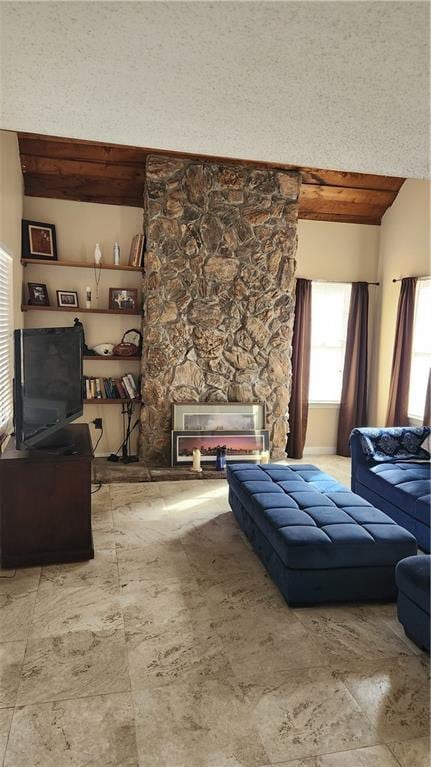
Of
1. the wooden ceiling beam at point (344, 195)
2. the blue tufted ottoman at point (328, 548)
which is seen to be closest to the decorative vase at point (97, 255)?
the wooden ceiling beam at point (344, 195)

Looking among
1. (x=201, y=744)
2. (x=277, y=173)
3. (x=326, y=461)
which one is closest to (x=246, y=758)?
(x=201, y=744)

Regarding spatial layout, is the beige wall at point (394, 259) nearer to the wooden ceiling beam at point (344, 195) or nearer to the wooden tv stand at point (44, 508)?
the wooden ceiling beam at point (344, 195)

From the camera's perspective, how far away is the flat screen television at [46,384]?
2947 millimetres

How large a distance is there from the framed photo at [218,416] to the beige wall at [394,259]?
5.25 ft

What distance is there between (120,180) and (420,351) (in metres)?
3.54

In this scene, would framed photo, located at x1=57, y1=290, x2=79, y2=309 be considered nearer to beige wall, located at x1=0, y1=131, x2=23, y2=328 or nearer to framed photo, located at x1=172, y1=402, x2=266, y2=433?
beige wall, located at x1=0, y1=131, x2=23, y2=328

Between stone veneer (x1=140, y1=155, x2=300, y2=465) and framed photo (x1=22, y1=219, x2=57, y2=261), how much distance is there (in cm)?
95

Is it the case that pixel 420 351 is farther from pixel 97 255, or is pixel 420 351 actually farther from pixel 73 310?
pixel 73 310

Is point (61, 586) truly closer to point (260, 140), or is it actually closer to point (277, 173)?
point (260, 140)

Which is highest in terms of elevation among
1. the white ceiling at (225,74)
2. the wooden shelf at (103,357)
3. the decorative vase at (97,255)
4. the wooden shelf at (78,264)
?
the decorative vase at (97,255)

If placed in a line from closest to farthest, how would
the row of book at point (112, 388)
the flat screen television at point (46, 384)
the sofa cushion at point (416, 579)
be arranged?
the sofa cushion at point (416, 579) → the flat screen television at point (46, 384) → the row of book at point (112, 388)

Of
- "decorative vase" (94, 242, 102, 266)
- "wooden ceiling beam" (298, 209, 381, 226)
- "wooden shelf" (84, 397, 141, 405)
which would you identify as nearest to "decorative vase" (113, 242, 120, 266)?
"decorative vase" (94, 242, 102, 266)

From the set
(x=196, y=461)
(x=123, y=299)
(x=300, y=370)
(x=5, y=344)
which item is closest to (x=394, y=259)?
(x=300, y=370)

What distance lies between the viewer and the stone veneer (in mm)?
5051
